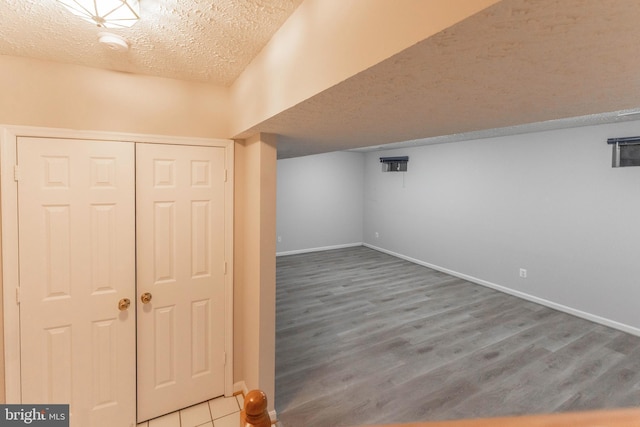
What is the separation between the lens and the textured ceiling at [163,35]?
1193mm

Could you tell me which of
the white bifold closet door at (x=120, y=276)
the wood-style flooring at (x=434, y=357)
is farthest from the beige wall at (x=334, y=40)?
the wood-style flooring at (x=434, y=357)

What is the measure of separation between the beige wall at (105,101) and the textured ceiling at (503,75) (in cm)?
82

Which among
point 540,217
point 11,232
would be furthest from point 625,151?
point 11,232

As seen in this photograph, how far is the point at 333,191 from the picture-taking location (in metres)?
7.38

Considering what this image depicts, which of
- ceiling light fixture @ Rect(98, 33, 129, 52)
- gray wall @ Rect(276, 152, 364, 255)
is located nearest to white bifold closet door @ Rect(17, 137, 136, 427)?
ceiling light fixture @ Rect(98, 33, 129, 52)

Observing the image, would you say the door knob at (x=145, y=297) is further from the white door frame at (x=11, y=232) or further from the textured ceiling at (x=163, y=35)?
the textured ceiling at (x=163, y=35)

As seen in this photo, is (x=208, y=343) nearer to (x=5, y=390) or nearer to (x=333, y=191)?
(x=5, y=390)

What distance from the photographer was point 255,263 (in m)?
2.13

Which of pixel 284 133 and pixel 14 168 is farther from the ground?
pixel 284 133

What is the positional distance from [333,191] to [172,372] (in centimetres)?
564

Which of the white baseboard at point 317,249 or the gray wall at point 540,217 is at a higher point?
the gray wall at point 540,217

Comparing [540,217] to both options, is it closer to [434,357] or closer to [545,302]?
[545,302]

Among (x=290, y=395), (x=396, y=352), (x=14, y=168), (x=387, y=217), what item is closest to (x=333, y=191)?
(x=387, y=217)

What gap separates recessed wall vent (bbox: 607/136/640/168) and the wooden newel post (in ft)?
15.2
